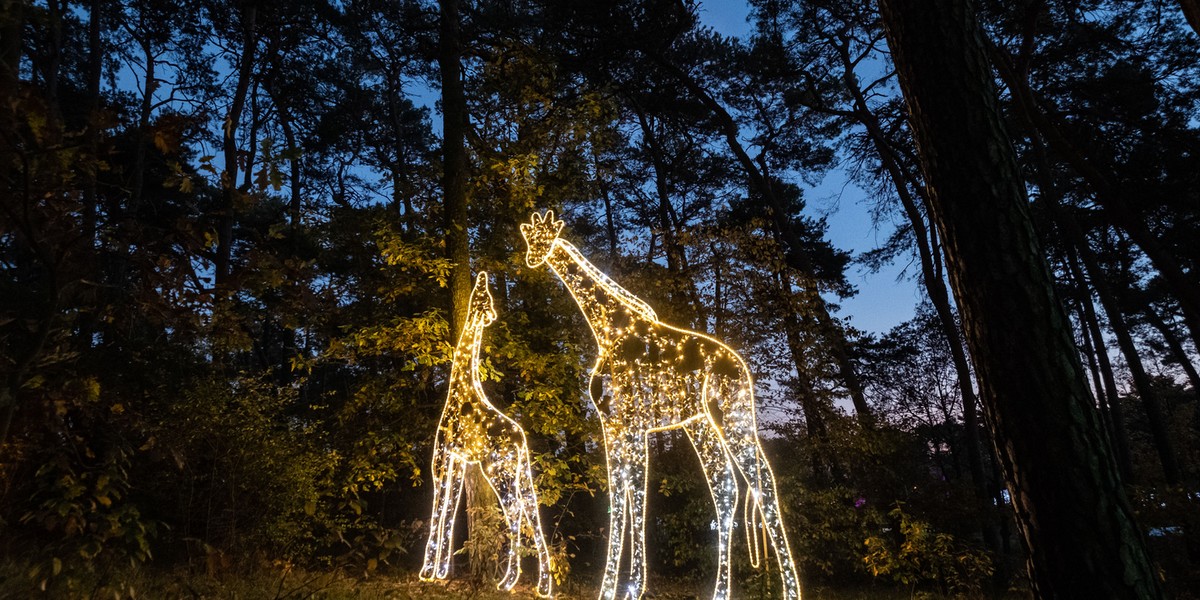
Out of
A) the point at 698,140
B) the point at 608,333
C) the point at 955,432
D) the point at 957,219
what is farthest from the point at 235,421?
the point at 955,432

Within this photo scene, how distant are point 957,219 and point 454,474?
437 centimetres

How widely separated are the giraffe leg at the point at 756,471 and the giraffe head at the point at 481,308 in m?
2.19

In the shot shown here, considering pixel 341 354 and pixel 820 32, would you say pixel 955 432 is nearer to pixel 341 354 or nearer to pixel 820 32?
pixel 820 32

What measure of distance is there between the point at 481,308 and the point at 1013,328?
156 inches

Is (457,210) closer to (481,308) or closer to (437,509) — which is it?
(481,308)

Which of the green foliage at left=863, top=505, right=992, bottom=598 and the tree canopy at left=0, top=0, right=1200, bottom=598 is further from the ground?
the tree canopy at left=0, top=0, right=1200, bottom=598

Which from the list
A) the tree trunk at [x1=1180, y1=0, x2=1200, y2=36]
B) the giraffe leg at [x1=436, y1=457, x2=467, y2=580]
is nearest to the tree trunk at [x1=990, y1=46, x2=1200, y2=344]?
the tree trunk at [x1=1180, y1=0, x2=1200, y2=36]

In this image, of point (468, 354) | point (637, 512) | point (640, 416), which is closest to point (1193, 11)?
point (640, 416)

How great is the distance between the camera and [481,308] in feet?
17.6

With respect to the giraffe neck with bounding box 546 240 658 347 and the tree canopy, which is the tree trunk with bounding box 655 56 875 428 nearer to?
the tree canopy

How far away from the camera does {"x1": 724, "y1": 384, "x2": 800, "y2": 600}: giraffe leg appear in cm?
412

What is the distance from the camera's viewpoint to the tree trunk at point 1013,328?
7.39ft

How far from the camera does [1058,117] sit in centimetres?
781

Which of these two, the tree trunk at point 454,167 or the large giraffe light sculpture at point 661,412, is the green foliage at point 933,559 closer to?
the large giraffe light sculpture at point 661,412
